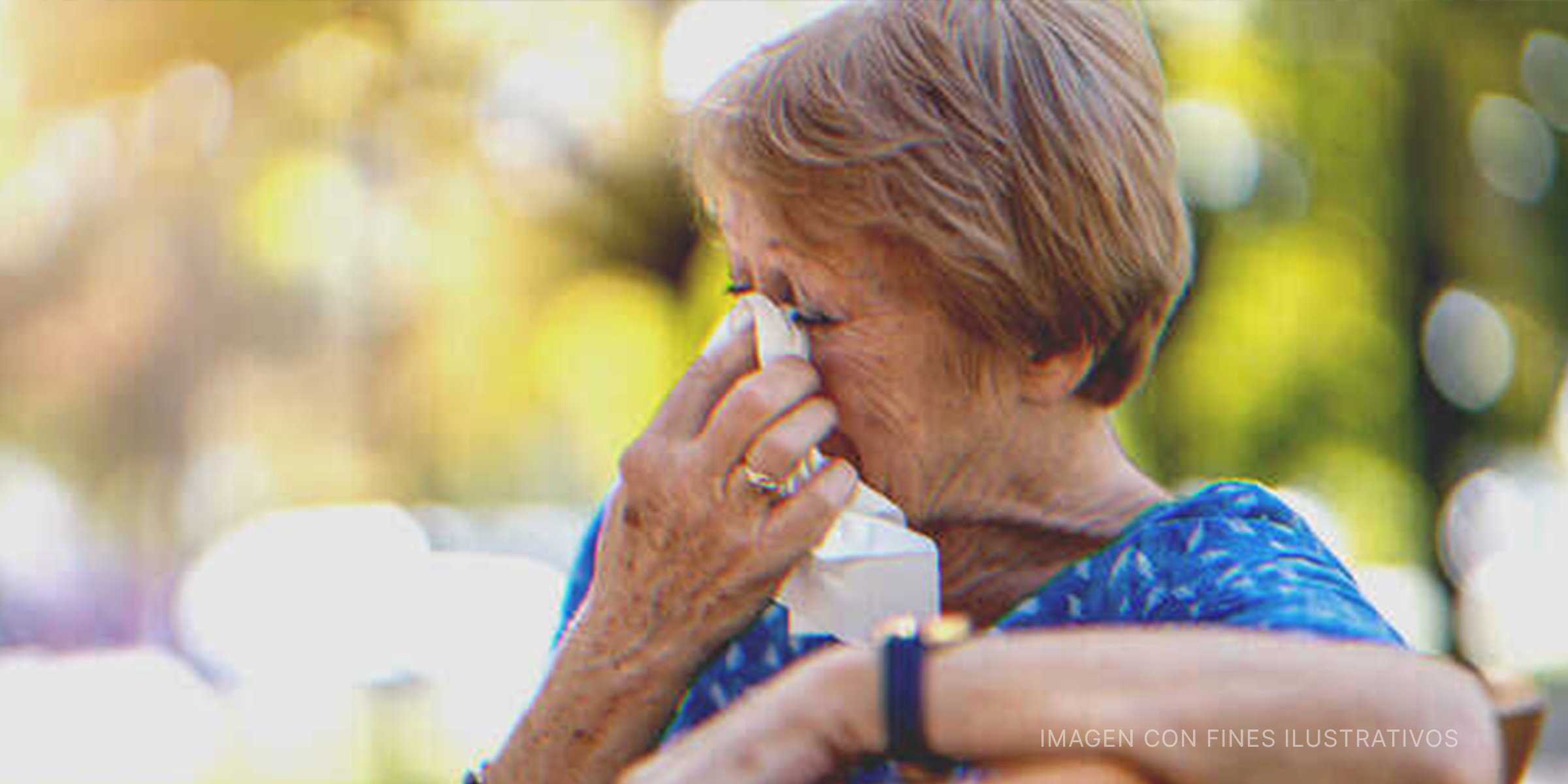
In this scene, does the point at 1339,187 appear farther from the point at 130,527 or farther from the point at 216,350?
the point at 130,527

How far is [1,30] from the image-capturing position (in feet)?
22.1

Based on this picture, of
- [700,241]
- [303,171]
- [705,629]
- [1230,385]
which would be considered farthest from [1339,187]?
[705,629]

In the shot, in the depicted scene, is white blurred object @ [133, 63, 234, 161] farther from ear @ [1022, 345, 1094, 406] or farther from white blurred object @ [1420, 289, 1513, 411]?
ear @ [1022, 345, 1094, 406]

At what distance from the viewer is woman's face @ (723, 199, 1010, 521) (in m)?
1.68

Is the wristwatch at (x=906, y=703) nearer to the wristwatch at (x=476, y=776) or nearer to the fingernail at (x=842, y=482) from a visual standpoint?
the fingernail at (x=842, y=482)

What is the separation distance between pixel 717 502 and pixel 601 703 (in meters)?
0.27

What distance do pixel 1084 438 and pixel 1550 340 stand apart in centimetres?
642

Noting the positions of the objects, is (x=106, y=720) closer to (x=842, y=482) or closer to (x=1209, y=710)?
(x=842, y=482)

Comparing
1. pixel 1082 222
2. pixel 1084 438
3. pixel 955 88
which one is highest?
pixel 955 88

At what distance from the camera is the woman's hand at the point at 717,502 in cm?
158

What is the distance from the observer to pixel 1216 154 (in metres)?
7.25

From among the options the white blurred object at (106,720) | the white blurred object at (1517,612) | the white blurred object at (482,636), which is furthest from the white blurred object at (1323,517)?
the white blurred object at (106,720)

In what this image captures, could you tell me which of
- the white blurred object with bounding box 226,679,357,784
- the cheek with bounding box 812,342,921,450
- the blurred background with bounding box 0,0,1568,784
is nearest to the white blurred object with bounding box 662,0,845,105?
the blurred background with bounding box 0,0,1568,784

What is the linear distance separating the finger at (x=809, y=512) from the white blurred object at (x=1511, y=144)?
22.2 ft
